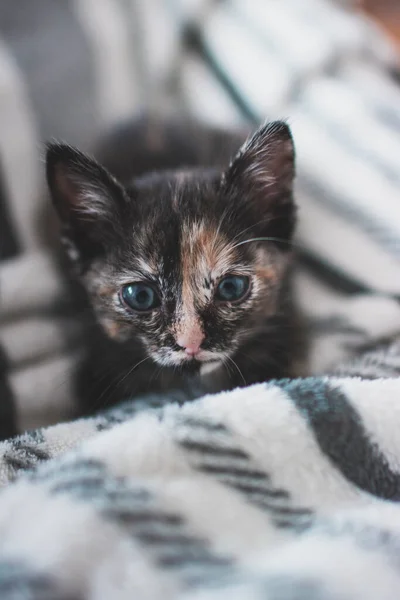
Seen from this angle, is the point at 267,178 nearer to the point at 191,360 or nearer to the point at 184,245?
the point at 184,245

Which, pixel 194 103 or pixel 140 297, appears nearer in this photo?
pixel 140 297

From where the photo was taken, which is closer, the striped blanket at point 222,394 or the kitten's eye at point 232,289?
the striped blanket at point 222,394

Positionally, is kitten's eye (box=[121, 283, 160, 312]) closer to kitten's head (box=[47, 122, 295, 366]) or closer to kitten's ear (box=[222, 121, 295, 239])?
kitten's head (box=[47, 122, 295, 366])

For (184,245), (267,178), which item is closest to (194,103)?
(267,178)

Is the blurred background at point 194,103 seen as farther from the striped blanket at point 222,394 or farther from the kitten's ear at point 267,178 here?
the kitten's ear at point 267,178

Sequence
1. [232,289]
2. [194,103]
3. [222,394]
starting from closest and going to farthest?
[222,394] → [232,289] → [194,103]


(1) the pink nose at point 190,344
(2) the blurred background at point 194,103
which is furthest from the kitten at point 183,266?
(2) the blurred background at point 194,103

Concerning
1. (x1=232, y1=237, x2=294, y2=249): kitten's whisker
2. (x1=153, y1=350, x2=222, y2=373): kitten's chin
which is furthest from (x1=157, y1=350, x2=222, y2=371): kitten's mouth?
(x1=232, y1=237, x2=294, y2=249): kitten's whisker

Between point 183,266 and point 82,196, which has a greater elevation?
point 82,196
